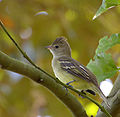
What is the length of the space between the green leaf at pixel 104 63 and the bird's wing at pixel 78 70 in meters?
0.87

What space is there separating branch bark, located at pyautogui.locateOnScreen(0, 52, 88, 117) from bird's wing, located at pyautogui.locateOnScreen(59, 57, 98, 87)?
4.31 ft

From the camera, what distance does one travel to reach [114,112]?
3.40m

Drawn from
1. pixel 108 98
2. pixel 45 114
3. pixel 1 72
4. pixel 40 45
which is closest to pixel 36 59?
pixel 40 45

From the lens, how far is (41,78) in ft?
8.89

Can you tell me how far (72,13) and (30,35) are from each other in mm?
1116

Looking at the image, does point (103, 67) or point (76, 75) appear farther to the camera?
point (76, 75)

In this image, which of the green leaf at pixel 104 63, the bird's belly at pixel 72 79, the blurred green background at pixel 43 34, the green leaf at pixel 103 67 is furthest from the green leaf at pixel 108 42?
the blurred green background at pixel 43 34

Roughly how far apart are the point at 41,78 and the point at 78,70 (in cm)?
195

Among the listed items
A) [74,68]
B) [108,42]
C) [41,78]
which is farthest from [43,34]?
[41,78]

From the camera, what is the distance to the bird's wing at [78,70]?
14.5 feet

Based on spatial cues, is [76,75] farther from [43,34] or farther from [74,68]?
[43,34]

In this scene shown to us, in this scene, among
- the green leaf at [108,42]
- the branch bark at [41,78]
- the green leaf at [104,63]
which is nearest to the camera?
the branch bark at [41,78]

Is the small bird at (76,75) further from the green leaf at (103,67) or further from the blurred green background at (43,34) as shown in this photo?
the blurred green background at (43,34)

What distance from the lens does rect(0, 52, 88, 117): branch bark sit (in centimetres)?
253
